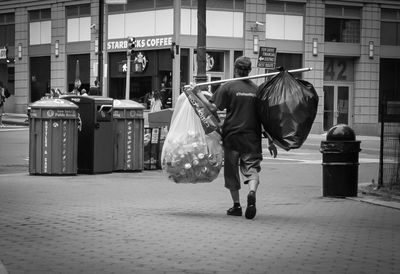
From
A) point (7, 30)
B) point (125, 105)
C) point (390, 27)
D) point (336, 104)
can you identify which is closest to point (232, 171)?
point (125, 105)

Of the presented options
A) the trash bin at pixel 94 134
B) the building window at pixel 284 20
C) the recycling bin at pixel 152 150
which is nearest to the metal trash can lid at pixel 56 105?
the trash bin at pixel 94 134

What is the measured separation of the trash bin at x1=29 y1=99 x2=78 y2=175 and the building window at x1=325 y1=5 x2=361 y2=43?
2622 centimetres

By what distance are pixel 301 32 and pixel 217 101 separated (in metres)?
29.5

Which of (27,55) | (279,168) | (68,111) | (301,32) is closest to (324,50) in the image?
(301,32)

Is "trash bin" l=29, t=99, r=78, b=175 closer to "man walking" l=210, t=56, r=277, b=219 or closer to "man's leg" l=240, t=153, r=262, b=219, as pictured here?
"man walking" l=210, t=56, r=277, b=219

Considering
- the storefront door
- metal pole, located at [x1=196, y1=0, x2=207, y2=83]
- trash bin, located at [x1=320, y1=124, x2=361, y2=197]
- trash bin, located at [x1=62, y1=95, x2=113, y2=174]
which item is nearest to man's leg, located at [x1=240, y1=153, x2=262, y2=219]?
trash bin, located at [x1=320, y1=124, x2=361, y2=197]

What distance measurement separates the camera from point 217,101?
9.44 metres

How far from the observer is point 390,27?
1566 inches

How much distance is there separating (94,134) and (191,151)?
543 centimetres

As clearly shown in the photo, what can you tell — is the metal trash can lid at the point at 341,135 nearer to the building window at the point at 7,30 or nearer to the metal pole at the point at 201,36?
the metal pole at the point at 201,36

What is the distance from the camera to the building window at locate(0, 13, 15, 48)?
45438mm

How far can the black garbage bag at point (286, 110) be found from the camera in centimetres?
927

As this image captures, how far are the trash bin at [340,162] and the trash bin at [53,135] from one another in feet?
15.9

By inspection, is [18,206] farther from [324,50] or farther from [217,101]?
[324,50]
